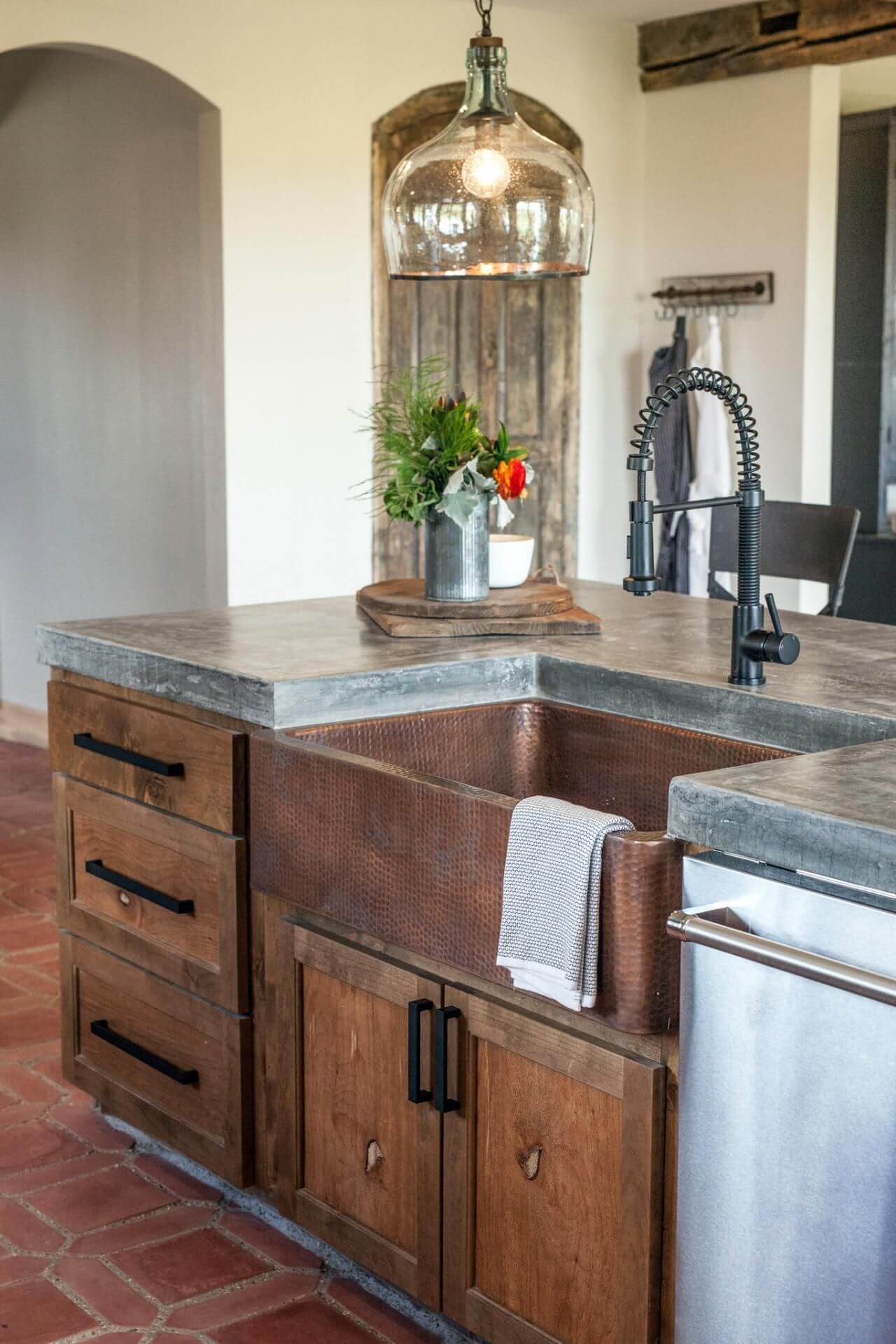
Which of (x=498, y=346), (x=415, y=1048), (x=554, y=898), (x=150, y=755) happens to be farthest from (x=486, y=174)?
(x=498, y=346)

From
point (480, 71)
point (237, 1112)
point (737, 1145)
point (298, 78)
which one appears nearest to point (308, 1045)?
point (237, 1112)

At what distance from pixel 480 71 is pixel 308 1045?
1641mm

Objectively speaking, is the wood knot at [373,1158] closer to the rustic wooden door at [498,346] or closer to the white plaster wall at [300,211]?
the white plaster wall at [300,211]

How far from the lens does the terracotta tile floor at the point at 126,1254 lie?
2.30 meters

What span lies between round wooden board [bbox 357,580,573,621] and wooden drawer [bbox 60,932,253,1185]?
0.82 metres

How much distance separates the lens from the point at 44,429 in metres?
6.23

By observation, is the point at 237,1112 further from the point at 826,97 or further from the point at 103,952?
the point at 826,97

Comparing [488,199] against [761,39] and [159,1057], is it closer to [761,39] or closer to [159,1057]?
[159,1057]

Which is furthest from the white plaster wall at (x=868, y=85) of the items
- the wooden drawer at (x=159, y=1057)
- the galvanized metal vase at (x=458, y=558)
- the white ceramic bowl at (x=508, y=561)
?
the wooden drawer at (x=159, y=1057)

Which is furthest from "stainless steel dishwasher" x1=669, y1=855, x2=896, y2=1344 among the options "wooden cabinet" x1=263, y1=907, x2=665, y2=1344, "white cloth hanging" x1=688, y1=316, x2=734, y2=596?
"white cloth hanging" x1=688, y1=316, x2=734, y2=596

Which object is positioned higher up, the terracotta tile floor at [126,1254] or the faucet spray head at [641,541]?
the faucet spray head at [641,541]

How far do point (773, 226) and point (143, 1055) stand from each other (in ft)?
13.7

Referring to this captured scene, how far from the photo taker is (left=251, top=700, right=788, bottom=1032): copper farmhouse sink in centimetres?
180

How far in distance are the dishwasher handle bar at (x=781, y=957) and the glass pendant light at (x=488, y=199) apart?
1318 millimetres
